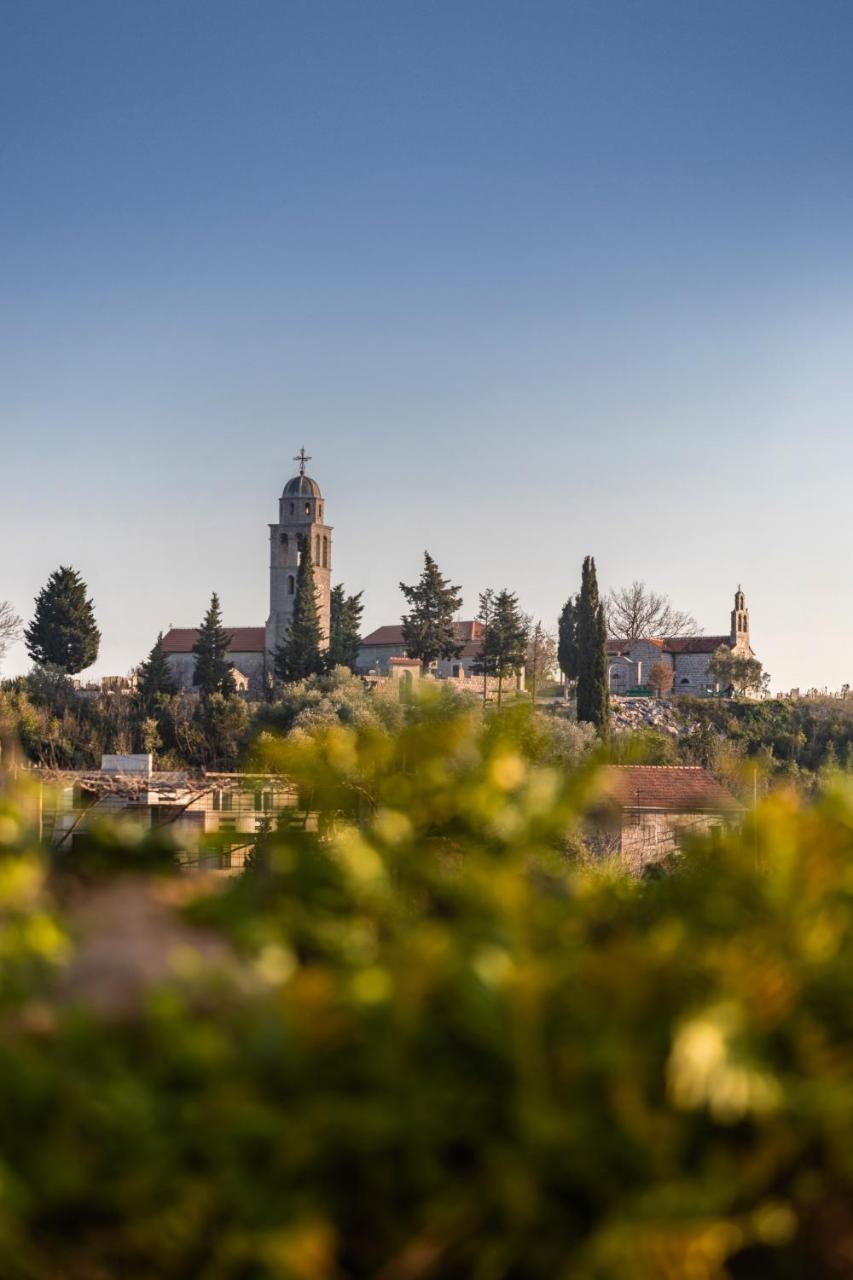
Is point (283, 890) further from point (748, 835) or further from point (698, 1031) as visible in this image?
point (698, 1031)

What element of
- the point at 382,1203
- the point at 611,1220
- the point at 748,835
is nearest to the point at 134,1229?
the point at 382,1203

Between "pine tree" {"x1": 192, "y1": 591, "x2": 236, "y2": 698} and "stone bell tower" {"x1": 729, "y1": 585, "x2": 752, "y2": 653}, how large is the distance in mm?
30463

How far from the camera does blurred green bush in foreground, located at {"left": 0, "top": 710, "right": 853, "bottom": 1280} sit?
3.04ft

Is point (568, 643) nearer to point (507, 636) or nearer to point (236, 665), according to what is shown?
point (507, 636)

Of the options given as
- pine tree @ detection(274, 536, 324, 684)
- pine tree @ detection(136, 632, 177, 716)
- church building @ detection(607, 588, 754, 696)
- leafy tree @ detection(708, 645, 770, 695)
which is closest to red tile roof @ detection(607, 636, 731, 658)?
church building @ detection(607, 588, 754, 696)

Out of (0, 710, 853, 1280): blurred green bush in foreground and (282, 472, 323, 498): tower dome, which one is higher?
(282, 472, 323, 498): tower dome

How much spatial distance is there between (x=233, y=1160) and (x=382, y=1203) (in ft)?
0.45

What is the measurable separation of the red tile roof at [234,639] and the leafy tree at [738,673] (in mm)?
22852

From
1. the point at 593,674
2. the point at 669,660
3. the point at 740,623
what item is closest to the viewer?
the point at 593,674

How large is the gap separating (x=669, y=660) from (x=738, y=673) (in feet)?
19.7

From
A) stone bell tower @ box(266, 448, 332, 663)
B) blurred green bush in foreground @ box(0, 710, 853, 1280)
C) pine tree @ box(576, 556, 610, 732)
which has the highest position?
stone bell tower @ box(266, 448, 332, 663)

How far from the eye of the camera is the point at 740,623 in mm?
72500

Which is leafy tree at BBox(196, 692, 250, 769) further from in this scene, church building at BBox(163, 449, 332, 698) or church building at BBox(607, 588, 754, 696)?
church building at BBox(607, 588, 754, 696)

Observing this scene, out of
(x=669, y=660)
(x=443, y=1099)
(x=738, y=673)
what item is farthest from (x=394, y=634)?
(x=443, y=1099)
